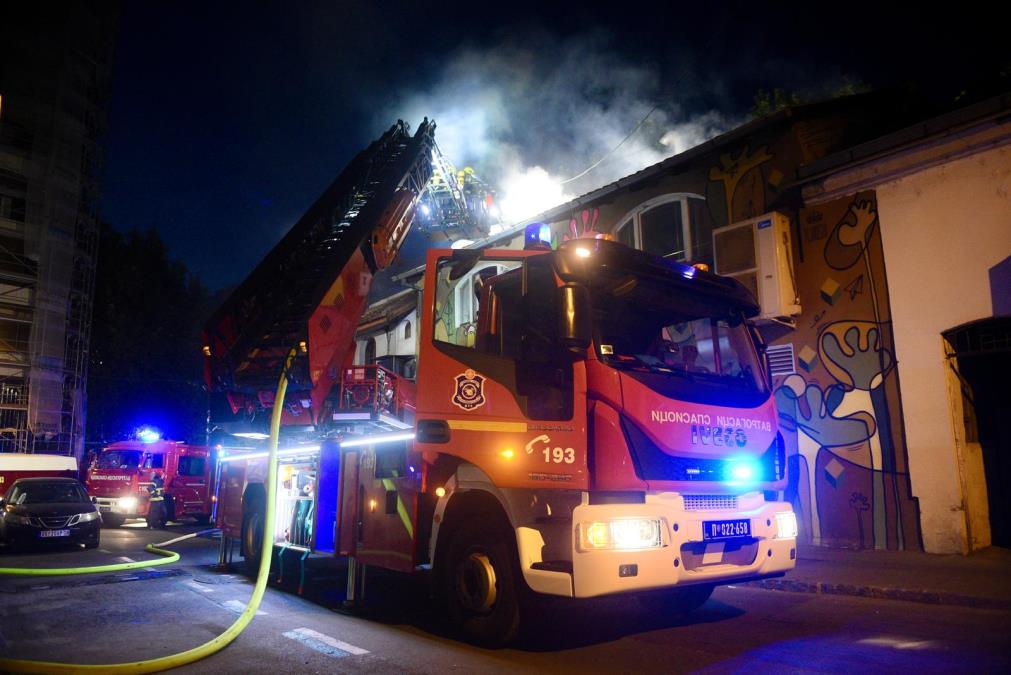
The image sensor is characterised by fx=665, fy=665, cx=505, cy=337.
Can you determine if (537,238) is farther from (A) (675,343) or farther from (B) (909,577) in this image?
(B) (909,577)

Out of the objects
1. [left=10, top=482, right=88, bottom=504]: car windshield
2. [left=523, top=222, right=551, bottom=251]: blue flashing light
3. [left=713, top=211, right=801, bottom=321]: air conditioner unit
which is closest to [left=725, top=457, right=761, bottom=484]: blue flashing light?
[left=523, top=222, right=551, bottom=251]: blue flashing light

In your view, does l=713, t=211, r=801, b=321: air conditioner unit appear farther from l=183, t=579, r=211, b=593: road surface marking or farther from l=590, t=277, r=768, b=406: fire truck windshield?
l=183, t=579, r=211, b=593: road surface marking

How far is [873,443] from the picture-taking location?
988 centimetres

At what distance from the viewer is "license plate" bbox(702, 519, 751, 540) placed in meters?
4.84

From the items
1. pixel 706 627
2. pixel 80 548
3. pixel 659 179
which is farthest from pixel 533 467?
pixel 80 548

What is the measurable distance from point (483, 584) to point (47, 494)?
11967 mm

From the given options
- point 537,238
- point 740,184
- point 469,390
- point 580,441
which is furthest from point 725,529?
point 740,184

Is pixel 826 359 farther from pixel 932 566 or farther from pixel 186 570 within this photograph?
pixel 186 570

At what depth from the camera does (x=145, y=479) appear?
18.3 m

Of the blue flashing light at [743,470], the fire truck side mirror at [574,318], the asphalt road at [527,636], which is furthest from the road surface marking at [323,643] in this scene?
the blue flashing light at [743,470]

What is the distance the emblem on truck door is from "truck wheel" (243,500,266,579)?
490cm

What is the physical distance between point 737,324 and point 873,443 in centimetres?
556

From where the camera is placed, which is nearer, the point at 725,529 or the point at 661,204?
the point at 725,529

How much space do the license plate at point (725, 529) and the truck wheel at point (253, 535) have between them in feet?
21.1
